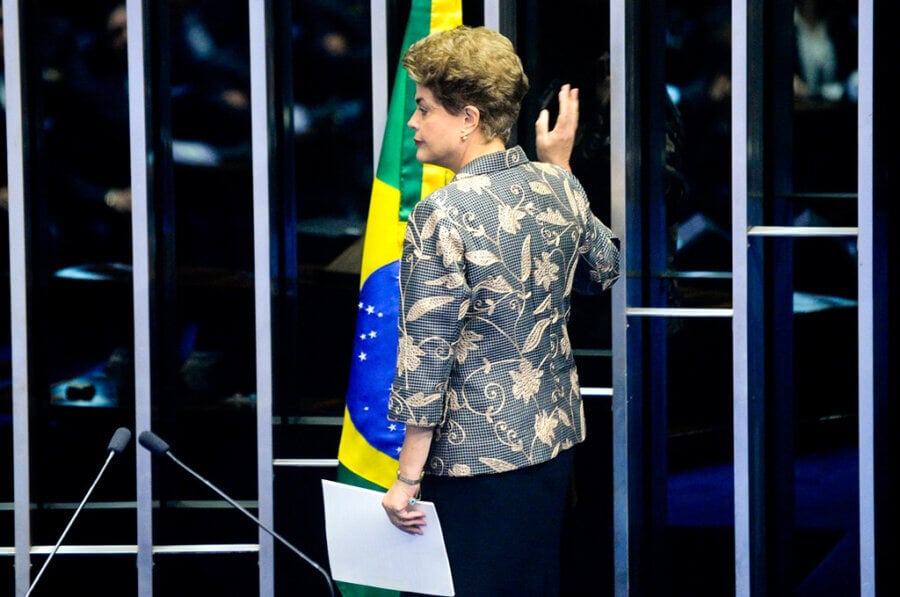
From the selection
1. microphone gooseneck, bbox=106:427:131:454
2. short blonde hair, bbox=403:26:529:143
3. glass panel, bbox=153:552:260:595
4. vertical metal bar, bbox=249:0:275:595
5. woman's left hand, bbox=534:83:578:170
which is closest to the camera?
short blonde hair, bbox=403:26:529:143

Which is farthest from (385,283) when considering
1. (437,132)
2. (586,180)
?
(586,180)

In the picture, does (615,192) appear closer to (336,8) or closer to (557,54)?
(557,54)

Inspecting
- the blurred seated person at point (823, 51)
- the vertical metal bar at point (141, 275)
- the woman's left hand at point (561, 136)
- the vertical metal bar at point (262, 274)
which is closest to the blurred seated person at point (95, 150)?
the vertical metal bar at point (141, 275)

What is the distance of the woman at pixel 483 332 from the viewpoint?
2227mm

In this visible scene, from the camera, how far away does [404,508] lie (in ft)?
7.48

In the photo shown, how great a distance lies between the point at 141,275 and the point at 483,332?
4.38 ft

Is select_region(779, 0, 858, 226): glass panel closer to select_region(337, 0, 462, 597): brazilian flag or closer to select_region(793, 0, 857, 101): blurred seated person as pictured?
select_region(793, 0, 857, 101): blurred seated person

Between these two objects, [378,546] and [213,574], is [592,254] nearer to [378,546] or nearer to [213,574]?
[378,546]

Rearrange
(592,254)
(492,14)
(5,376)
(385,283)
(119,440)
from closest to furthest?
(119,440) → (592,254) → (385,283) → (492,14) → (5,376)

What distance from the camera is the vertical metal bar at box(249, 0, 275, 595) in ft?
10.5

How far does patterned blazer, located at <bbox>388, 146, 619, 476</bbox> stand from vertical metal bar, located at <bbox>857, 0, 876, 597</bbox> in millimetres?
1101

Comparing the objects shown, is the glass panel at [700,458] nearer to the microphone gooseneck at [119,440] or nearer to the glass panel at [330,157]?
Answer: the glass panel at [330,157]

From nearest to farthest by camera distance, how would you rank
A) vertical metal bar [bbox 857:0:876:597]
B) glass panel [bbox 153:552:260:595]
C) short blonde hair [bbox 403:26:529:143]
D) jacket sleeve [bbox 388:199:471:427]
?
jacket sleeve [bbox 388:199:471:427], short blonde hair [bbox 403:26:529:143], vertical metal bar [bbox 857:0:876:597], glass panel [bbox 153:552:260:595]

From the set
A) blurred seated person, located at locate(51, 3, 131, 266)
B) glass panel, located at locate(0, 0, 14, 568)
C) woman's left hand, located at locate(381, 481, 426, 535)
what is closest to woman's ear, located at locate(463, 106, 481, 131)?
woman's left hand, located at locate(381, 481, 426, 535)
